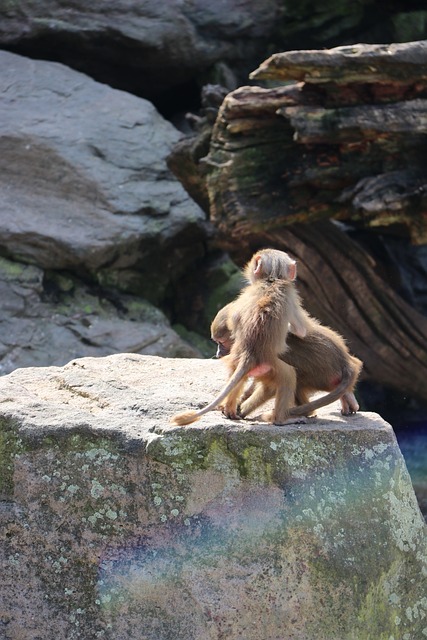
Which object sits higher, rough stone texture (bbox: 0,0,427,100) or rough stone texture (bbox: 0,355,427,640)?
rough stone texture (bbox: 0,0,427,100)

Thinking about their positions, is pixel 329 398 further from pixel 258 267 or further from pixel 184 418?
pixel 184 418

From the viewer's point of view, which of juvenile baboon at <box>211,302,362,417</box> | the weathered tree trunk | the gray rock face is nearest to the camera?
juvenile baboon at <box>211,302,362,417</box>

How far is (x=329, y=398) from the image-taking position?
477cm

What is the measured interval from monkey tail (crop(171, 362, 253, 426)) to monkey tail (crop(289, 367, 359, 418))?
12.4 inches

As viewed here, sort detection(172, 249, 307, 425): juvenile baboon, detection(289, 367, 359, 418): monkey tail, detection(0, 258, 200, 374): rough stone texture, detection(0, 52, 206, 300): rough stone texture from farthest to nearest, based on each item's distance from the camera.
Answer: detection(0, 52, 206, 300): rough stone texture → detection(0, 258, 200, 374): rough stone texture → detection(289, 367, 359, 418): monkey tail → detection(172, 249, 307, 425): juvenile baboon

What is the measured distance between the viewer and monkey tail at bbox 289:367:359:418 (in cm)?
468

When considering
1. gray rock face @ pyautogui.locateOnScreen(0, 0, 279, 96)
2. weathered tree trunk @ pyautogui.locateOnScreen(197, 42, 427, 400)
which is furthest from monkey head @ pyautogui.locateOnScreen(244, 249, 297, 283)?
gray rock face @ pyautogui.locateOnScreen(0, 0, 279, 96)

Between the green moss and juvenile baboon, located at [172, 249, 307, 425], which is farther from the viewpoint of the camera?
juvenile baboon, located at [172, 249, 307, 425]

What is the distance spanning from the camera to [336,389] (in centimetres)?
480

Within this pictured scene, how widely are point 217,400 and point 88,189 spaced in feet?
18.4

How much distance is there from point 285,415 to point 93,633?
1206 mm

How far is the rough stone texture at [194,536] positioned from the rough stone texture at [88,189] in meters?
5.08

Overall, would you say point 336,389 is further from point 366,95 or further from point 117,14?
point 117,14

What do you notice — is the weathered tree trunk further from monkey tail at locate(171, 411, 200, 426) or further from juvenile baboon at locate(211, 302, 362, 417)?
monkey tail at locate(171, 411, 200, 426)
